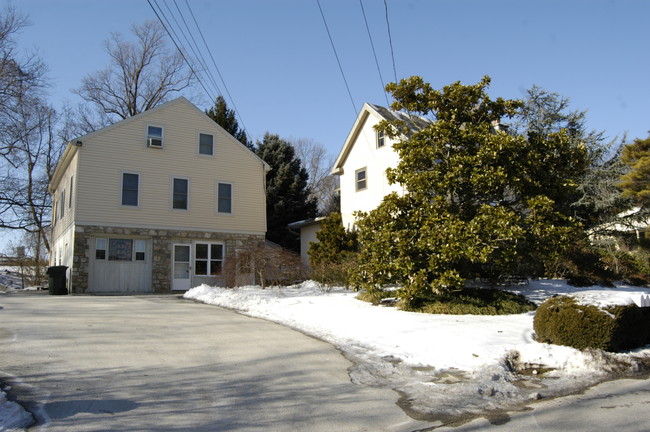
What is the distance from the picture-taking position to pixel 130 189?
20.5m

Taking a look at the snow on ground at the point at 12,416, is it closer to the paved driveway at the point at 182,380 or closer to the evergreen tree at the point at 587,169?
the paved driveway at the point at 182,380

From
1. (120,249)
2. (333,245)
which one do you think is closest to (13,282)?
(120,249)

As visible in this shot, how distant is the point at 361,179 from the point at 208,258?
796 centimetres

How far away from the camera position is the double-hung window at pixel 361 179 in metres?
23.7

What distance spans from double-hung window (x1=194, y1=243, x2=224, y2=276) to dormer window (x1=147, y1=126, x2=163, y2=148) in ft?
14.9

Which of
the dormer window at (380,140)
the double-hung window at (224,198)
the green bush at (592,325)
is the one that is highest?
the dormer window at (380,140)

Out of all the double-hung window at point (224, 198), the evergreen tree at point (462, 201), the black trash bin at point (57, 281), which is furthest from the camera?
the double-hung window at point (224, 198)

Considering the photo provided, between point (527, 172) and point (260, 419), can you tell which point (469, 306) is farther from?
point (260, 419)

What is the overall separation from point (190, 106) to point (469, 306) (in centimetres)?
1606

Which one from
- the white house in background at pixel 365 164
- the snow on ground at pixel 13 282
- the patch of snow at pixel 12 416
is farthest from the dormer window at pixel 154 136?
the patch of snow at pixel 12 416

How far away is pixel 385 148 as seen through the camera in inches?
883

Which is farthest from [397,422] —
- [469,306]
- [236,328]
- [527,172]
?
[527,172]

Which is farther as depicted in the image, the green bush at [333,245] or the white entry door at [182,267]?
the white entry door at [182,267]

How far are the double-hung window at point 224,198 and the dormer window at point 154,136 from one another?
10.2 ft
